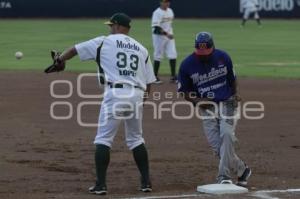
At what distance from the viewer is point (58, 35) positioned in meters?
36.3

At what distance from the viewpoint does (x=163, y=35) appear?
68.8ft

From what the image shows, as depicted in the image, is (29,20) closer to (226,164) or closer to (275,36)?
(275,36)

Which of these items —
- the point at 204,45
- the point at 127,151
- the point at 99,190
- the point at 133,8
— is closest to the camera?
the point at 99,190

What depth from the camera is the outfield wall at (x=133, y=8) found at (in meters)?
47.9

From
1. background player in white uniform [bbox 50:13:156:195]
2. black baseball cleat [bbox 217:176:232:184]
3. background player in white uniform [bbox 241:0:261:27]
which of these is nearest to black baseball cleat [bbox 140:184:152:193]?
background player in white uniform [bbox 50:13:156:195]

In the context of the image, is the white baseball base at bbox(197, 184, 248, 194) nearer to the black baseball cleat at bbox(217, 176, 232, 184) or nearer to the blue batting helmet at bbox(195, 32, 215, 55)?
the black baseball cleat at bbox(217, 176, 232, 184)

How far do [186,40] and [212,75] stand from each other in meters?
24.2

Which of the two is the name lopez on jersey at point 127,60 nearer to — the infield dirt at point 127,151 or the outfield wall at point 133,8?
the infield dirt at point 127,151

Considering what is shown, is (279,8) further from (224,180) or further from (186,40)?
(224,180)

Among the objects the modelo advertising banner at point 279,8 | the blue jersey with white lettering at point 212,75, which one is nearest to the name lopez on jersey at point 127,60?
the blue jersey with white lettering at point 212,75

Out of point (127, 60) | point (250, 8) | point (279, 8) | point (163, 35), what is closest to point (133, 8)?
point (250, 8)

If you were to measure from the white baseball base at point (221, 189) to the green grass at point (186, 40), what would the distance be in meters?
12.3

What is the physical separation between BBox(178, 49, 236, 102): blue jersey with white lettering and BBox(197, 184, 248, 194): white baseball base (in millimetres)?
944

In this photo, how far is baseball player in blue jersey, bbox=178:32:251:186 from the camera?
9297 mm
